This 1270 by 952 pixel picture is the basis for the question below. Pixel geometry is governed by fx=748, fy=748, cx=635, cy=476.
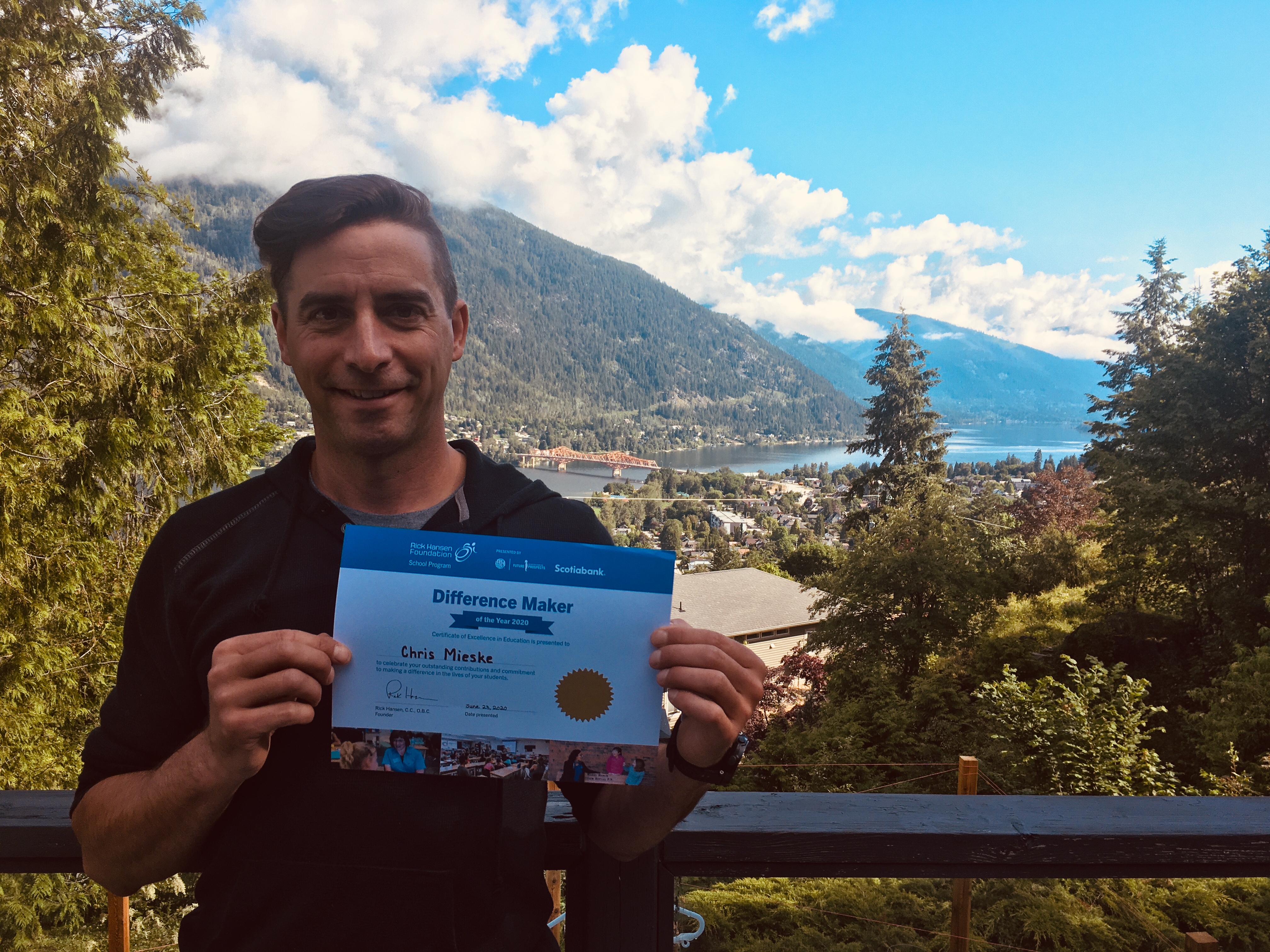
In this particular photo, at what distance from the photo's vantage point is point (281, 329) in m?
1.13

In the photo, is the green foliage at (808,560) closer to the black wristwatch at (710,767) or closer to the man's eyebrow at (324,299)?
the black wristwatch at (710,767)

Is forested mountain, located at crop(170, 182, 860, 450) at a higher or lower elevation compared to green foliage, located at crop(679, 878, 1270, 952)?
higher

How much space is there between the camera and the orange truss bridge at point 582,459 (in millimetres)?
59594

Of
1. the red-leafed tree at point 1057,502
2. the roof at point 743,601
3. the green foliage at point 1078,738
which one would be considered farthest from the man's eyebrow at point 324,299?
the red-leafed tree at point 1057,502

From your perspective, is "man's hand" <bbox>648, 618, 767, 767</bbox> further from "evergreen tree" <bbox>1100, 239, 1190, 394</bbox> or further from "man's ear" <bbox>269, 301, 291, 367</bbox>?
"evergreen tree" <bbox>1100, 239, 1190, 394</bbox>

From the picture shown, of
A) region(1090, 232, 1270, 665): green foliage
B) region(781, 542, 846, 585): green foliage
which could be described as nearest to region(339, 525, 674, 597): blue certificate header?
region(1090, 232, 1270, 665): green foliage

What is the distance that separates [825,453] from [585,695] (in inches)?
4717

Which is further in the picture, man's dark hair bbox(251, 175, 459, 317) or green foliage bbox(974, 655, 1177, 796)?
green foliage bbox(974, 655, 1177, 796)

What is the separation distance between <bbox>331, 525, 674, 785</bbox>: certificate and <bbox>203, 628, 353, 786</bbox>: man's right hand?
6 cm

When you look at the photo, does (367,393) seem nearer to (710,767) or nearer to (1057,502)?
(710,767)

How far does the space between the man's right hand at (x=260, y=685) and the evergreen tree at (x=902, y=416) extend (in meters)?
28.7

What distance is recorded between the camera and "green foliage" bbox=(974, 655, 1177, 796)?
9.81m

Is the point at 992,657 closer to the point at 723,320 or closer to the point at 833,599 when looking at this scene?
the point at 833,599

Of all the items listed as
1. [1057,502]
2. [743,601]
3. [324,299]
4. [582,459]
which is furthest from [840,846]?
[582,459]
